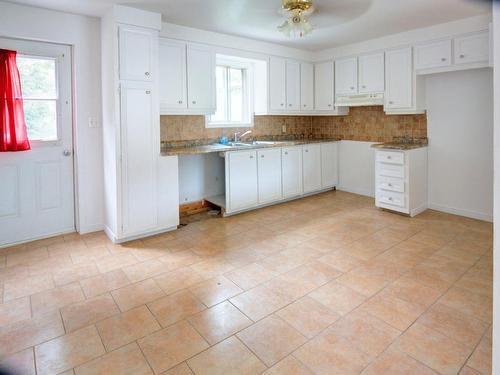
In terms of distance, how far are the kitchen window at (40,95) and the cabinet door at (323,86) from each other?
3.98 m

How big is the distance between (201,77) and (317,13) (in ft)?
5.29

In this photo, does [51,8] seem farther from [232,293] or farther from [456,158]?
[456,158]

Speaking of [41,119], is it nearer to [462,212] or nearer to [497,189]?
[497,189]

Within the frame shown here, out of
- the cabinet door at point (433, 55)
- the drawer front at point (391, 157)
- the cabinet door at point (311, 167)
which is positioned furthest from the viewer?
the cabinet door at point (311, 167)

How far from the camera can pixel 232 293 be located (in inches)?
102

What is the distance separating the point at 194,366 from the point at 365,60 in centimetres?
482

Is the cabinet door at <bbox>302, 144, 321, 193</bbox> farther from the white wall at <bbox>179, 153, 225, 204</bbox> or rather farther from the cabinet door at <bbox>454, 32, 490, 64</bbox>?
the cabinet door at <bbox>454, 32, 490, 64</bbox>

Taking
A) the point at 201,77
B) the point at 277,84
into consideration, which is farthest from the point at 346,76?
the point at 201,77

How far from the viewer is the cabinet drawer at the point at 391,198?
14.8 feet

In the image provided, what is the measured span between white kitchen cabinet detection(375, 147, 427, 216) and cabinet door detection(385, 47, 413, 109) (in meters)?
0.72

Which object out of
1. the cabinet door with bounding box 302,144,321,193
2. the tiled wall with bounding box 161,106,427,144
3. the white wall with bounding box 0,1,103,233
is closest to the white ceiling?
the white wall with bounding box 0,1,103,233

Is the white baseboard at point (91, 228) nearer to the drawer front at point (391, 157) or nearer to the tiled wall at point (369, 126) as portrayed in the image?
the drawer front at point (391, 157)

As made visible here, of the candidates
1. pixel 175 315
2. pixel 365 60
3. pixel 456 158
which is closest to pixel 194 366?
pixel 175 315

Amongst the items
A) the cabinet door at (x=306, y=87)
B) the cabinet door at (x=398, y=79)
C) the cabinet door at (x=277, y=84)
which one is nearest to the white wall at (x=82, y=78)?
the cabinet door at (x=277, y=84)
